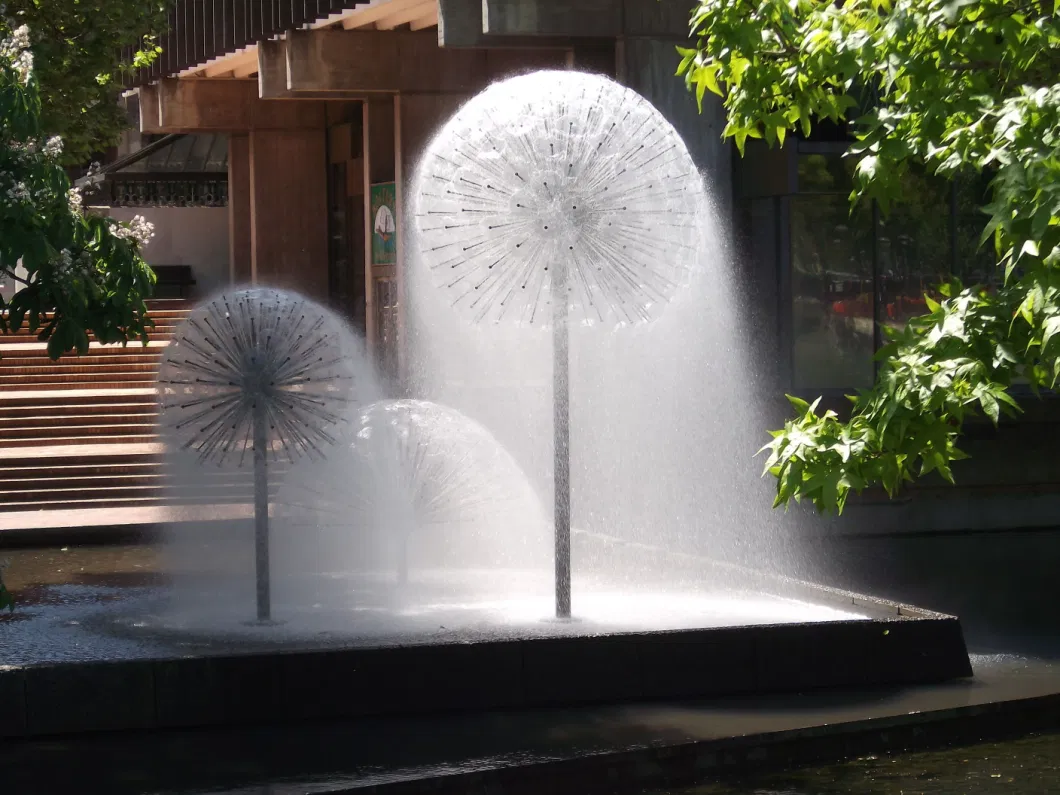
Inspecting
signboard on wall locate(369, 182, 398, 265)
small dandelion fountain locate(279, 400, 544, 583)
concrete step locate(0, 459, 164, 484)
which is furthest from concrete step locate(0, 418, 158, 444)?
small dandelion fountain locate(279, 400, 544, 583)

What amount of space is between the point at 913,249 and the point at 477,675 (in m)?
11.9

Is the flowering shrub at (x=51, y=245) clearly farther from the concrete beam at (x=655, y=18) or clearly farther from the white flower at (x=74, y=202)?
the concrete beam at (x=655, y=18)

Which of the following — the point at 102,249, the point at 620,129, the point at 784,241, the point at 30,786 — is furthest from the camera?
the point at 784,241

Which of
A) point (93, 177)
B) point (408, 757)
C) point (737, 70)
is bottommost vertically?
point (408, 757)

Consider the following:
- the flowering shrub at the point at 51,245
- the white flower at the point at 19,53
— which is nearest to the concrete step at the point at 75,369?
the flowering shrub at the point at 51,245

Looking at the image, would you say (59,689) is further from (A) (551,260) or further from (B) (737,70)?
(B) (737,70)

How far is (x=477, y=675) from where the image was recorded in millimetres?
8320

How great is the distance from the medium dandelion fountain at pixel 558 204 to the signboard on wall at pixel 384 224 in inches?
518

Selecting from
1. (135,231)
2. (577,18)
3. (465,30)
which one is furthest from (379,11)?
(135,231)

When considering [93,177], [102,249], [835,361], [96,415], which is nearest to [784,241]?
[835,361]

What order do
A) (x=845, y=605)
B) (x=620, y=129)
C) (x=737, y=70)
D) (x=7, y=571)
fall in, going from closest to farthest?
1. (x=737, y=70)
2. (x=620, y=129)
3. (x=845, y=605)
4. (x=7, y=571)

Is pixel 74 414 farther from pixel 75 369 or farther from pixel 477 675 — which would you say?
pixel 477 675

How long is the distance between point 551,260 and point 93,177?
85.2 ft

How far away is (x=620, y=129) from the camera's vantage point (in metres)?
9.38
